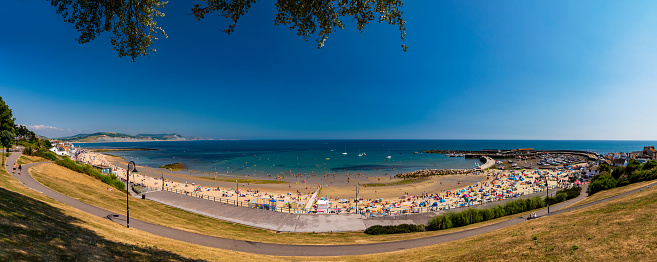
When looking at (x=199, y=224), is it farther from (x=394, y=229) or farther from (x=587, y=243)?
(x=587, y=243)

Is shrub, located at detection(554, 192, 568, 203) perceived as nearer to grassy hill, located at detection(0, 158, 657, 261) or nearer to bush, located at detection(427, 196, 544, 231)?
bush, located at detection(427, 196, 544, 231)

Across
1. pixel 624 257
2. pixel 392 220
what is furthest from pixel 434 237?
pixel 624 257

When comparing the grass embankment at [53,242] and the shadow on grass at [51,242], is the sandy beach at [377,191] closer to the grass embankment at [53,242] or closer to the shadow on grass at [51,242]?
the grass embankment at [53,242]

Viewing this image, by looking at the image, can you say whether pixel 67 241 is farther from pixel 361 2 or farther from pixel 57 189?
pixel 57 189

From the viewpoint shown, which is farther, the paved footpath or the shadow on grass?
the paved footpath

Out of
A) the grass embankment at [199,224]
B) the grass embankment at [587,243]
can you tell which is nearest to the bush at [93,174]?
the grass embankment at [199,224]

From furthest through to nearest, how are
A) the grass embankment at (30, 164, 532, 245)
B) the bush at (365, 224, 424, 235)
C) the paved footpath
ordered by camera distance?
the bush at (365, 224, 424, 235) → the grass embankment at (30, 164, 532, 245) → the paved footpath

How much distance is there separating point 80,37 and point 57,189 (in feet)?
71.4

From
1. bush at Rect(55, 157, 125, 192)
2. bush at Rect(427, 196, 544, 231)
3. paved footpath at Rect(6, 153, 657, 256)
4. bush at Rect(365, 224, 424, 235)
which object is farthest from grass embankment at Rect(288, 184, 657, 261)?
bush at Rect(55, 157, 125, 192)

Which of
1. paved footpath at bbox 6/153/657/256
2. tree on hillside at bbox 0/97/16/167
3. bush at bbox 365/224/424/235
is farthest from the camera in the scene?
tree on hillside at bbox 0/97/16/167

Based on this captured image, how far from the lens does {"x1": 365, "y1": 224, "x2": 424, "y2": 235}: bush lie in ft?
66.4

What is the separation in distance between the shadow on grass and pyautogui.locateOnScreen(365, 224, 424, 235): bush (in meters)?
14.9

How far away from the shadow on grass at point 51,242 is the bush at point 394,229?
587 inches

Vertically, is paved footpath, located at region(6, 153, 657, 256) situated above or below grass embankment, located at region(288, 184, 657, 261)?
below
